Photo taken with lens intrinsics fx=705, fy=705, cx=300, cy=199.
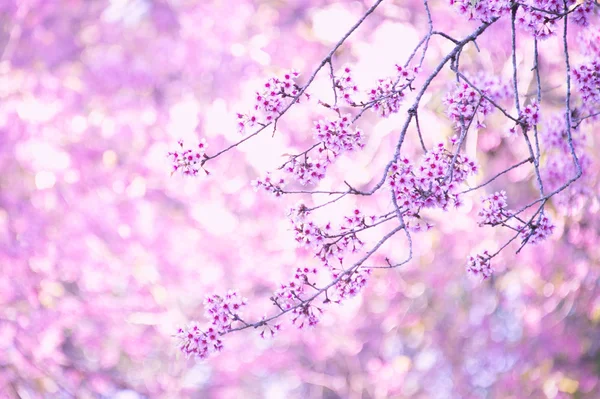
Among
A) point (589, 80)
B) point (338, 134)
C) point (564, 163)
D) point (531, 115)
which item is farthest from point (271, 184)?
point (564, 163)

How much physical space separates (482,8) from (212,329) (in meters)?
1.22

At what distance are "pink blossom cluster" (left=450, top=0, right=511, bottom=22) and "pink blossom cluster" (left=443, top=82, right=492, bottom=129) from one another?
0.70 feet

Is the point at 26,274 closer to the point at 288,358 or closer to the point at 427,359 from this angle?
the point at 288,358

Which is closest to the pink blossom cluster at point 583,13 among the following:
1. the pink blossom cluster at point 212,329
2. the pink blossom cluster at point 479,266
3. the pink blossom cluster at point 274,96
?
the pink blossom cluster at point 479,266

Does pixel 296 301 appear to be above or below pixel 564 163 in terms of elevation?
below

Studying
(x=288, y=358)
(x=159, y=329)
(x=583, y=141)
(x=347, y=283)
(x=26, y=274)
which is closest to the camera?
(x=347, y=283)

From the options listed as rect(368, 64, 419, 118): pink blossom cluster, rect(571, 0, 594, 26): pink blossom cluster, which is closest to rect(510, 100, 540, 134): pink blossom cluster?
rect(368, 64, 419, 118): pink blossom cluster

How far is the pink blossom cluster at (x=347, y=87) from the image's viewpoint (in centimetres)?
212

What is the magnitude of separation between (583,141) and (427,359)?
3.39m

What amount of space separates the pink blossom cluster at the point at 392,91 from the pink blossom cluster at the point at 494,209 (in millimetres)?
385

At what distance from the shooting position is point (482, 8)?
203 centimetres

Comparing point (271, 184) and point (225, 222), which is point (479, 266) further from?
point (225, 222)

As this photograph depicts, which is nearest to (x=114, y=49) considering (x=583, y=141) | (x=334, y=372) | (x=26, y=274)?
(x=26, y=274)

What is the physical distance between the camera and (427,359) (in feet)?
19.9
